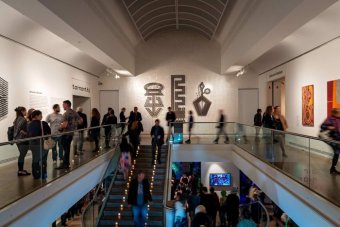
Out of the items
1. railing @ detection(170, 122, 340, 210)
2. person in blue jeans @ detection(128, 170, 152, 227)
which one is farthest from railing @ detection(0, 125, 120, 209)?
railing @ detection(170, 122, 340, 210)

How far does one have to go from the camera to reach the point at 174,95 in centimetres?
2114

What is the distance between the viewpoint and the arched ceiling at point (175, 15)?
15.2 m

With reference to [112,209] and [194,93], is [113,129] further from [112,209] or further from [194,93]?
[194,93]

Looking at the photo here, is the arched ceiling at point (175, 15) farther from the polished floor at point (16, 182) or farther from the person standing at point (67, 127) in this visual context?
the polished floor at point (16, 182)

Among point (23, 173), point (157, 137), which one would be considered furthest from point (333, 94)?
point (23, 173)

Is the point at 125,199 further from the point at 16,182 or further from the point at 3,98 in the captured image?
the point at 16,182

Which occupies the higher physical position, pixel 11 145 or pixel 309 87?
pixel 309 87

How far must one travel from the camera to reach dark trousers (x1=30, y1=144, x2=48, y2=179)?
646cm

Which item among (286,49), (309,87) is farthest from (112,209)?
(286,49)

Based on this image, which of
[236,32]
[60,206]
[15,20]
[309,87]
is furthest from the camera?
[236,32]

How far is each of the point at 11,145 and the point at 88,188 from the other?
4.65 metres

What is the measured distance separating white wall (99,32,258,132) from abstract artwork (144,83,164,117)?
0.25 metres

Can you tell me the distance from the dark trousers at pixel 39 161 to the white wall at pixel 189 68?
14.4 m

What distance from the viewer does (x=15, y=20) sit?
31.1 ft
